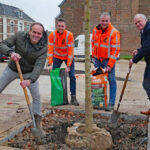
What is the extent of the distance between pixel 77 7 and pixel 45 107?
32485 mm

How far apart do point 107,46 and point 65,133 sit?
2.29 metres

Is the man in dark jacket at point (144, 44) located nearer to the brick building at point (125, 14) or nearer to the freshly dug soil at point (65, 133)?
the freshly dug soil at point (65, 133)

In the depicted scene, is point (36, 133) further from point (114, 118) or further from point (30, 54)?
point (114, 118)

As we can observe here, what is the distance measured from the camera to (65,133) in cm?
396

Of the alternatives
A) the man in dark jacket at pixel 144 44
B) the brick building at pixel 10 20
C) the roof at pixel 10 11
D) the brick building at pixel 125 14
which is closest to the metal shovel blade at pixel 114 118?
the man in dark jacket at pixel 144 44

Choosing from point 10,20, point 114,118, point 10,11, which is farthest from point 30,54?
point 10,11

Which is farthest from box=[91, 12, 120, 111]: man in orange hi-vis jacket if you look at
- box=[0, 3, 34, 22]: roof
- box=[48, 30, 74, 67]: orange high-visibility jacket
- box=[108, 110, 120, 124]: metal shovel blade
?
box=[0, 3, 34, 22]: roof

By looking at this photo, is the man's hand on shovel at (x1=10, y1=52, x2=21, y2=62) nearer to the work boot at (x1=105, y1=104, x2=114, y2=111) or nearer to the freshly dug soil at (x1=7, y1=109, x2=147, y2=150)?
the freshly dug soil at (x1=7, y1=109, x2=147, y2=150)

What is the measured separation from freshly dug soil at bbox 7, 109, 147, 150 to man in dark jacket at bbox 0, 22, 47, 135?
0.93ft

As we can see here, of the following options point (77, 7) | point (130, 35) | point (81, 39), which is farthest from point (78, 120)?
point (77, 7)

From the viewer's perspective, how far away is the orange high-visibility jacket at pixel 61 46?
5.80 metres

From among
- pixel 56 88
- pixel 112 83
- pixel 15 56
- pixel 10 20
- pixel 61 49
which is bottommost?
pixel 56 88

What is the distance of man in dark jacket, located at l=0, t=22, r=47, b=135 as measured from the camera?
12.5 ft

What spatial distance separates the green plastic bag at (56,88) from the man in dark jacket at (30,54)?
1609mm
